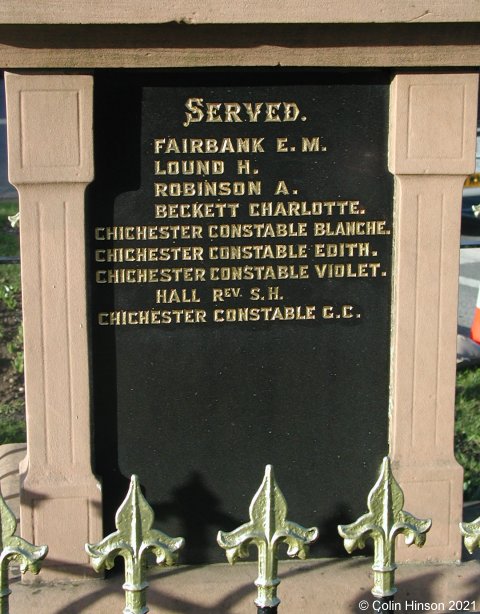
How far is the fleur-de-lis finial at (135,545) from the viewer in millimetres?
2826

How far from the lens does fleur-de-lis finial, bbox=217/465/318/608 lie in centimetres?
287

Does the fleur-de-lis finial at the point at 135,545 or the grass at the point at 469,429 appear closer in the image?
the fleur-de-lis finial at the point at 135,545

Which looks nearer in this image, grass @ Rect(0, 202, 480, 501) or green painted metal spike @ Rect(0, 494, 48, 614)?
green painted metal spike @ Rect(0, 494, 48, 614)

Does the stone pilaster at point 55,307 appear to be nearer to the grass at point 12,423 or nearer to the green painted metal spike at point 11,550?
the green painted metal spike at point 11,550

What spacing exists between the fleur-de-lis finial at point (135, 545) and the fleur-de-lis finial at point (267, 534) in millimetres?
180

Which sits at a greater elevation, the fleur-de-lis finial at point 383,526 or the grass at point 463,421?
the fleur-de-lis finial at point 383,526

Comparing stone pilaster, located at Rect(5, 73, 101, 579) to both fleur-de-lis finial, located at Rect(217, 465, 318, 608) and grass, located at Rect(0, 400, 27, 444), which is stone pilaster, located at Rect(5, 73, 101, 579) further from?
grass, located at Rect(0, 400, 27, 444)

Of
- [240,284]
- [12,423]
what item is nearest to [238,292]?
[240,284]

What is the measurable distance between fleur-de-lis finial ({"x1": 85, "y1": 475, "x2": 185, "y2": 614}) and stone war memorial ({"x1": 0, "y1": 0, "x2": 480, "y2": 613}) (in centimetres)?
97

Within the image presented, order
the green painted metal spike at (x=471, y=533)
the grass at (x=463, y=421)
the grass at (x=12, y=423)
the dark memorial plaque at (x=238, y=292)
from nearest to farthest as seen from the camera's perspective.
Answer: the green painted metal spike at (x=471, y=533)
the dark memorial plaque at (x=238, y=292)
the grass at (x=463, y=421)
the grass at (x=12, y=423)

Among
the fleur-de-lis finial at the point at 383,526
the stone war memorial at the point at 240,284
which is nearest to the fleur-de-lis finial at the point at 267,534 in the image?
the fleur-de-lis finial at the point at 383,526

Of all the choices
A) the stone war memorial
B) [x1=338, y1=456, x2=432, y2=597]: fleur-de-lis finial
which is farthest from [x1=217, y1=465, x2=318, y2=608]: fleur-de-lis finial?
the stone war memorial

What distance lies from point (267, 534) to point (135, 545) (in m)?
0.36

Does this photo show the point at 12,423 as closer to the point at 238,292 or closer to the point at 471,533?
the point at 238,292
